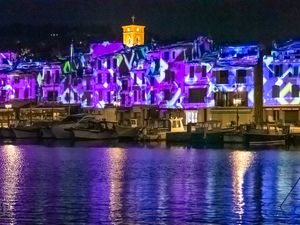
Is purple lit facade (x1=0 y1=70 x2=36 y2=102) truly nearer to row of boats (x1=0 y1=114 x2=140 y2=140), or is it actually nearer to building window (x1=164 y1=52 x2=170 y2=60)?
row of boats (x1=0 y1=114 x2=140 y2=140)

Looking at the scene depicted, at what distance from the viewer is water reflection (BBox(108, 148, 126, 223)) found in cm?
2738

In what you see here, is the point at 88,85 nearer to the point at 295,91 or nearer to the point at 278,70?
the point at 278,70

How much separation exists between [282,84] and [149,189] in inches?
2331

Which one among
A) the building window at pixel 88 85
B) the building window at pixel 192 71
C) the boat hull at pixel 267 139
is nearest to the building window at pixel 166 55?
the building window at pixel 192 71

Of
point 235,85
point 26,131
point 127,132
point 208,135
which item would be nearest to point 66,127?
point 127,132

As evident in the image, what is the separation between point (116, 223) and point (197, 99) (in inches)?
2992

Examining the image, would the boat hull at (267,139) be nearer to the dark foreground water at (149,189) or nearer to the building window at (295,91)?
the building window at (295,91)

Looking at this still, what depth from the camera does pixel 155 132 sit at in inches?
3536

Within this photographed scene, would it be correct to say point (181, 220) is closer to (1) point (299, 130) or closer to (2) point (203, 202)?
(2) point (203, 202)

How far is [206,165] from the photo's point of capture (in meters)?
51.1

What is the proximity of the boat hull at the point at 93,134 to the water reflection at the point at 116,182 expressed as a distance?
25927 millimetres

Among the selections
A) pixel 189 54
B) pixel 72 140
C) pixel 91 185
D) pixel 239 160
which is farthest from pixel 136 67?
pixel 91 185

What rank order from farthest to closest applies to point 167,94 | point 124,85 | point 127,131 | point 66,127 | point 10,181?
point 124,85 → point 167,94 → point 66,127 → point 127,131 → point 10,181

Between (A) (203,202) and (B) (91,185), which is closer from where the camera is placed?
(A) (203,202)
